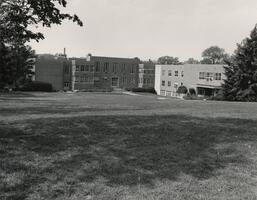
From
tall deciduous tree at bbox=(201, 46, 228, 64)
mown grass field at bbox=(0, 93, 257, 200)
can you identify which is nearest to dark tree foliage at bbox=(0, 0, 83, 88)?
mown grass field at bbox=(0, 93, 257, 200)

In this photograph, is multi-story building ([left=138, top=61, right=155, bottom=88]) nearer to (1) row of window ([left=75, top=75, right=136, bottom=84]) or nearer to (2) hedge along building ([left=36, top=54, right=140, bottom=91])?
(2) hedge along building ([left=36, top=54, right=140, bottom=91])

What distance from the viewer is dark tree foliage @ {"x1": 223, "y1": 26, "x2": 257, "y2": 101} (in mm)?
46344

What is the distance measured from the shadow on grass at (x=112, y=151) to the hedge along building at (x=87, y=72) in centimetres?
6030

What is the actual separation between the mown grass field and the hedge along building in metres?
60.5

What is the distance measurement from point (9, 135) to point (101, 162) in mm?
3406

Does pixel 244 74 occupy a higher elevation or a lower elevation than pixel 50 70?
lower

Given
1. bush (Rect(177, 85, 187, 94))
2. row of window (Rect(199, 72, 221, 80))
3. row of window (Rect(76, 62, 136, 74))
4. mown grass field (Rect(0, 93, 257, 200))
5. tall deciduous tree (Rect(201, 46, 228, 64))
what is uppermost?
tall deciduous tree (Rect(201, 46, 228, 64))

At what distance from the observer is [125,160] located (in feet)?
26.1

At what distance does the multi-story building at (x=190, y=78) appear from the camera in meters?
61.6

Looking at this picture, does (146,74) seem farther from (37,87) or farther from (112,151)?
(112,151)

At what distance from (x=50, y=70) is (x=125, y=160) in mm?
65117

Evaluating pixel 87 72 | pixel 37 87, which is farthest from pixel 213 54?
pixel 37 87

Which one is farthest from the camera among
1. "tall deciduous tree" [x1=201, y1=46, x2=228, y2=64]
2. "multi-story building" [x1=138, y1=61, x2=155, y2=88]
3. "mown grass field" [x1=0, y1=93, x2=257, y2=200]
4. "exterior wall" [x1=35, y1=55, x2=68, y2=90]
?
"tall deciduous tree" [x1=201, y1=46, x2=228, y2=64]

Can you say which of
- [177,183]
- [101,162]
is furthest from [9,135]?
[177,183]
